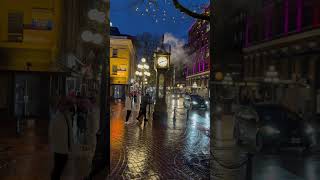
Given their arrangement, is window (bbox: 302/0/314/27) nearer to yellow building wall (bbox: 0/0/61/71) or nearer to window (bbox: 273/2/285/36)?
window (bbox: 273/2/285/36)

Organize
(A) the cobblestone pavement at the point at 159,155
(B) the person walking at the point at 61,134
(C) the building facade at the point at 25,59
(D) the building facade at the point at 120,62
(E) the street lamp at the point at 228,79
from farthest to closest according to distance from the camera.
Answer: (D) the building facade at the point at 120,62, (C) the building facade at the point at 25,59, (A) the cobblestone pavement at the point at 159,155, (B) the person walking at the point at 61,134, (E) the street lamp at the point at 228,79

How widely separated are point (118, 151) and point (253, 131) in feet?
24.7

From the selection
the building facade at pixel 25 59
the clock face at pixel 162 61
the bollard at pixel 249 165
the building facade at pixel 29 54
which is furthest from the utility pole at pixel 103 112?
the clock face at pixel 162 61

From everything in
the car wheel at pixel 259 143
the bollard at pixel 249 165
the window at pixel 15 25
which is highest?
the window at pixel 15 25

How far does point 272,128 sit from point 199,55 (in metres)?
38.2

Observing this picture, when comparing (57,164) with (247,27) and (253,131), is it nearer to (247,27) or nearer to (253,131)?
(253,131)

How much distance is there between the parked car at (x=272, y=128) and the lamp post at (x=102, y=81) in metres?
3.42

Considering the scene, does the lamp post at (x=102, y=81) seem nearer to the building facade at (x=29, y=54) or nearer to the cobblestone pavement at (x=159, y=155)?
the cobblestone pavement at (x=159, y=155)

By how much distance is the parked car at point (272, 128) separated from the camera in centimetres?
618

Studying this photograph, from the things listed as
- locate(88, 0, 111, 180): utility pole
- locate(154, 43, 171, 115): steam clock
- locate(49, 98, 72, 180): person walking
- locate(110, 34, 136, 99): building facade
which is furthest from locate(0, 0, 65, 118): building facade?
locate(110, 34, 136, 99): building facade

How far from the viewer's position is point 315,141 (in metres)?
6.02

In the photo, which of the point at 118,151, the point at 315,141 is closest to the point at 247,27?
the point at 315,141

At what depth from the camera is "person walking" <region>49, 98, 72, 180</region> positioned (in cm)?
820

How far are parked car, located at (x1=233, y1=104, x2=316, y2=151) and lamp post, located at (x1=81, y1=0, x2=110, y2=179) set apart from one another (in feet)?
11.2
